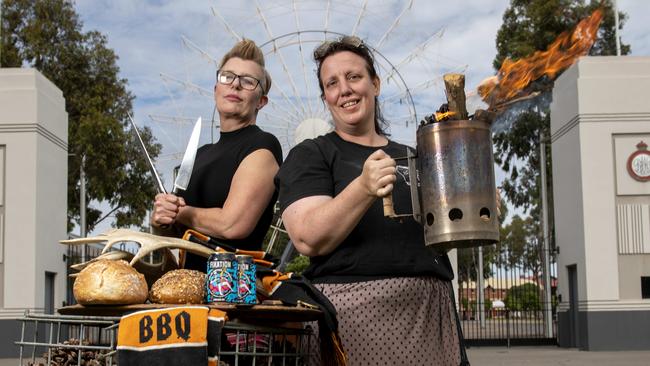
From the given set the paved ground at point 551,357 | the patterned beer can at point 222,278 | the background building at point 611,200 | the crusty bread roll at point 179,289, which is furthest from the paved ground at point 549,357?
the patterned beer can at point 222,278

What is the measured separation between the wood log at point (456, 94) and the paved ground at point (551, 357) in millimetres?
14647

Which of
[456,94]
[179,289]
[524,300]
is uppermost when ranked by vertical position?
[456,94]

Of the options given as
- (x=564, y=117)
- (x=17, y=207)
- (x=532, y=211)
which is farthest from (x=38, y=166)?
(x=532, y=211)

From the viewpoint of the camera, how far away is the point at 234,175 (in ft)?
9.55

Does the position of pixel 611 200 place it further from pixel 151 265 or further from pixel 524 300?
pixel 151 265

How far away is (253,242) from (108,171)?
101ft

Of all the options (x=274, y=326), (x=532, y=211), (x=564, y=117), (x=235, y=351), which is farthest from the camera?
(x=532, y=211)

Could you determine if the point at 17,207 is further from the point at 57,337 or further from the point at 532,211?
the point at 532,211

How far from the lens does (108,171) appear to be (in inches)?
1283

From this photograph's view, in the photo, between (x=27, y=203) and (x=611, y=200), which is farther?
(x=27, y=203)

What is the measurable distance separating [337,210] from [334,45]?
599 mm

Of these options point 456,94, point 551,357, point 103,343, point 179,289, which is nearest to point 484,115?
point 456,94

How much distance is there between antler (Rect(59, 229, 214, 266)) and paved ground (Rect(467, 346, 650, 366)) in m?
14.7

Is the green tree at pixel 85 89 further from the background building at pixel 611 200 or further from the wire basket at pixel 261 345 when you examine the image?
the wire basket at pixel 261 345
